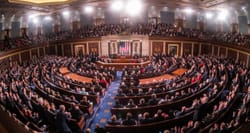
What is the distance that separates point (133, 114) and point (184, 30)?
25202 mm

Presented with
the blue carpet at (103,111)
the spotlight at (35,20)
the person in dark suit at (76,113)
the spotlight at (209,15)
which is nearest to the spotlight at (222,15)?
the spotlight at (209,15)

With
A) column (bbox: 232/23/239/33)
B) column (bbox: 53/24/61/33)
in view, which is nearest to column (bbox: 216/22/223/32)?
column (bbox: 232/23/239/33)

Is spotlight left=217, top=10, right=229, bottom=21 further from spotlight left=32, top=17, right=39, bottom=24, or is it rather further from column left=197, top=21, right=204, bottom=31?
spotlight left=32, top=17, right=39, bottom=24

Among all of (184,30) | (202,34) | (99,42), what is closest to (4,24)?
(99,42)

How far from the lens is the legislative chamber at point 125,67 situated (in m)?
10.1

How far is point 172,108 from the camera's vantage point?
12.2m

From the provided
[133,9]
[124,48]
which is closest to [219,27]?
[133,9]

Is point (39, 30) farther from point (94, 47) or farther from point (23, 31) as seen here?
point (94, 47)

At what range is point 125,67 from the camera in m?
23.0

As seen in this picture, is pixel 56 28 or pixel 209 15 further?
pixel 56 28

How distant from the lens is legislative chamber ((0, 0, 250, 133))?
10.1 m

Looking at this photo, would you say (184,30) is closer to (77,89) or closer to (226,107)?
(77,89)

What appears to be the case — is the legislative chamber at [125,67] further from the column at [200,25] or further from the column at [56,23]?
the column at [200,25]

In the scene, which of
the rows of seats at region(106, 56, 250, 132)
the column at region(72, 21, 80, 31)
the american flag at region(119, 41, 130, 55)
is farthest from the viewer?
the column at region(72, 21, 80, 31)
